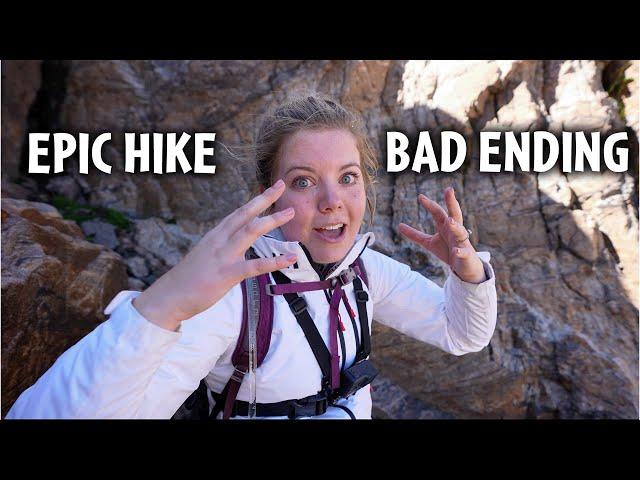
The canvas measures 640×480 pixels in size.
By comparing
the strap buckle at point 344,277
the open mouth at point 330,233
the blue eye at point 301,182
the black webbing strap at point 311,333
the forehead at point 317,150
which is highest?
the forehead at point 317,150

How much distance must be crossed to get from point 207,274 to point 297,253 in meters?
0.69

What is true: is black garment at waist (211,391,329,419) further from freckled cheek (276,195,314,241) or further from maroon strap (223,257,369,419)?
freckled cheek (276,195,314,241)

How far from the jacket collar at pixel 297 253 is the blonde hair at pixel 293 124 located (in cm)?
35

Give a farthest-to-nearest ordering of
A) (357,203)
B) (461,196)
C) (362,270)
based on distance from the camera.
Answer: (461,196) → (362,270) → (357,203)

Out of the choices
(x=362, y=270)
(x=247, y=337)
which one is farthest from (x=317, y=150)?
(x=247, y=337)

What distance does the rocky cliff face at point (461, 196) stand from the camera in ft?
14.5

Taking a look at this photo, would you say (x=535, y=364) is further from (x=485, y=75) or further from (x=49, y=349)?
(x=49, y=349)

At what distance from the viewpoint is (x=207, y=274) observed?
126 cm

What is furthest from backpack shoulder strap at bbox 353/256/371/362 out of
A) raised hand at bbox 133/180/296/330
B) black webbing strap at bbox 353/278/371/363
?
raised hand at bbox 133/180/296/330

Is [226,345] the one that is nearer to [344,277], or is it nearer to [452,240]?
[344,277]

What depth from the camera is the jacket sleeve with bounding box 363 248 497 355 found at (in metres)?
2.24

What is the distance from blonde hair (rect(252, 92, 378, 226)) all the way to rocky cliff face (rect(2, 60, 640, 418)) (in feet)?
7.11

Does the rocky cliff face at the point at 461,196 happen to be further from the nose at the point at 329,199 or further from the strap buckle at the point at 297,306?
the nose at the point at 329,199

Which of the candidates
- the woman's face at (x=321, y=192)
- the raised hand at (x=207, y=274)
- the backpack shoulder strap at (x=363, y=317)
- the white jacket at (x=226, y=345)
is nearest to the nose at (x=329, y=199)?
the woman's face at (x=321, y=192)
